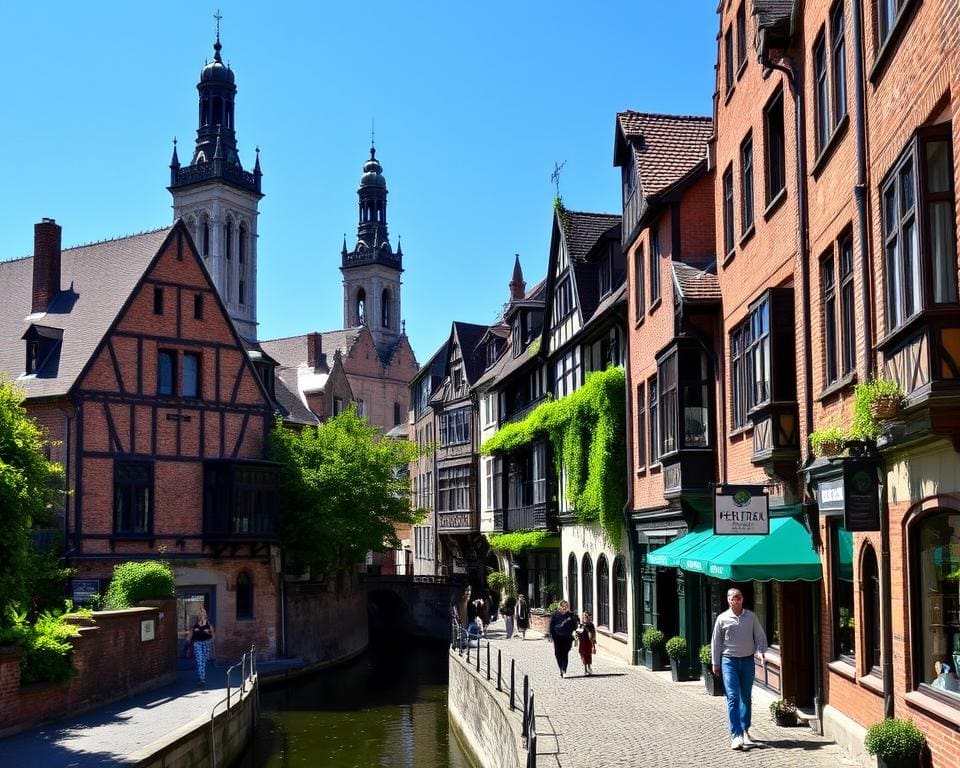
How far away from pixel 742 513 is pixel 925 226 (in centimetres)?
626

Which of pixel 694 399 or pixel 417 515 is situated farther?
pixel 417 515

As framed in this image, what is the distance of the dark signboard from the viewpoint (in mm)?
12055

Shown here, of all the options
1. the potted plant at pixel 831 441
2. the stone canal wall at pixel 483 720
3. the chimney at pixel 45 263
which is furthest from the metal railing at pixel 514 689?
the chimney at pixel 45 263

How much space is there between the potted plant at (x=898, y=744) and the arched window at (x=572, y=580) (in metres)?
22.0

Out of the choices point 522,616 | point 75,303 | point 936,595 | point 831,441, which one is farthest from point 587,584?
point 936,595

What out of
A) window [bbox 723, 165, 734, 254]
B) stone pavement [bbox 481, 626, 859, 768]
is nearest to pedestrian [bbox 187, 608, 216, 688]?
stone pavement [bbox 481, 626, 859, 768]

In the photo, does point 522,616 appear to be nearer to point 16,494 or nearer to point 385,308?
point 16,494

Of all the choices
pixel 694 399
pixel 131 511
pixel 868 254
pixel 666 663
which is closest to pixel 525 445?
pixel 131 511

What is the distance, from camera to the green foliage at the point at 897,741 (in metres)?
10.9

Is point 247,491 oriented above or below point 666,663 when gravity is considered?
above

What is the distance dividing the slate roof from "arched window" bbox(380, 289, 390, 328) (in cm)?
7898

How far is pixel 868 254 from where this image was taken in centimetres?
1227

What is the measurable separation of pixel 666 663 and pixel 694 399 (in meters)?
5.92

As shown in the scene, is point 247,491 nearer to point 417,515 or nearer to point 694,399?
point 417,515
